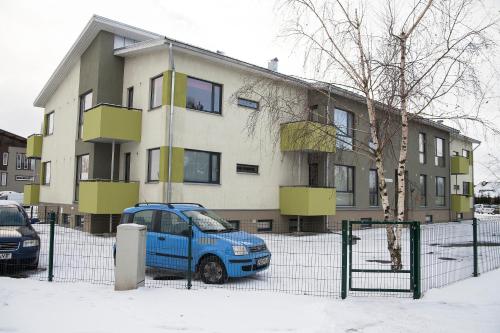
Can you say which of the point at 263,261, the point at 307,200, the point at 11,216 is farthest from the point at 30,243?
the point at 307,200

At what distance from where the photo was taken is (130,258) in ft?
27.6

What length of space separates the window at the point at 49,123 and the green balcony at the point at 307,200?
13.8 meters

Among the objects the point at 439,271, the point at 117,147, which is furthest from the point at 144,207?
the point at 117,147

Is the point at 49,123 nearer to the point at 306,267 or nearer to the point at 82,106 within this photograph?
the point at 82,106

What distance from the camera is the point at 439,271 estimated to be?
1112cm

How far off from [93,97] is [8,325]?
49.9 feet

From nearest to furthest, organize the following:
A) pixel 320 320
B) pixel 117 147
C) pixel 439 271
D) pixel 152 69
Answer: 1. pixel 320 320
2. pixel 439 271
3. pixel 152 69
4. pixel 117 147

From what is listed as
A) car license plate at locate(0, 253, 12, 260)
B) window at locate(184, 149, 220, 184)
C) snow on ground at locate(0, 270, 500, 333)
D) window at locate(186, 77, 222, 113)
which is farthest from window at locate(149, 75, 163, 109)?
snow on ground at locate(0, 270, 500, 333)

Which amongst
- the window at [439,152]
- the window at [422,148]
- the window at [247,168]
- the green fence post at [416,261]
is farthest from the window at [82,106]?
the window at [439,152]

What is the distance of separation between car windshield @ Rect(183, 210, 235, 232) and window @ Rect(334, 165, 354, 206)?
13.3 meters

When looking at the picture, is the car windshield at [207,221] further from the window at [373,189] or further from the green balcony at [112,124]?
the window at [373,189]

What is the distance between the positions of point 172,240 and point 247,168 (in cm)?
1059

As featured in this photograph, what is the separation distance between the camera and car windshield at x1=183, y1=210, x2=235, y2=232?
32.9 ft

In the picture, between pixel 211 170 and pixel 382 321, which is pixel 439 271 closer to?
pixel 382 321
